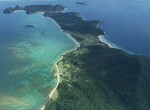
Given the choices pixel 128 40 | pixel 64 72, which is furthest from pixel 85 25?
pixel 64 72

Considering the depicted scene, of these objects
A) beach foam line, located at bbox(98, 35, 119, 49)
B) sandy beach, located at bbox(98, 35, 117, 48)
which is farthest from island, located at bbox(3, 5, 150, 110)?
sandy beach, located at bbox(98, 35, 117, 48)

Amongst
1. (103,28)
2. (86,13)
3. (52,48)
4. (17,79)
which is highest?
(17,79)

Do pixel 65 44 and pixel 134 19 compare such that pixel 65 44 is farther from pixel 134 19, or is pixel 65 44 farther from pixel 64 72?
pixel 134 19

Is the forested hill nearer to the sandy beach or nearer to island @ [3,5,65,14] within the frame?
the sandy beach

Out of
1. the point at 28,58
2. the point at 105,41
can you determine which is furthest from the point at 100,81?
the point at 105,41

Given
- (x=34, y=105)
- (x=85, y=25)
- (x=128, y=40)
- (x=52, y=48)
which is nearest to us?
(x=34, y=105)

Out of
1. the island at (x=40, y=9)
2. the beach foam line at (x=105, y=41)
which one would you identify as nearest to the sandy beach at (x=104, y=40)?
the beach foam line at (x=105, y=41)

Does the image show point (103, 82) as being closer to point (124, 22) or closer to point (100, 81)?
point (100, 81)

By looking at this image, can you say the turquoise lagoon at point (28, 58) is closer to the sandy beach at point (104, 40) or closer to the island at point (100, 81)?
the island at point (100, 81)
